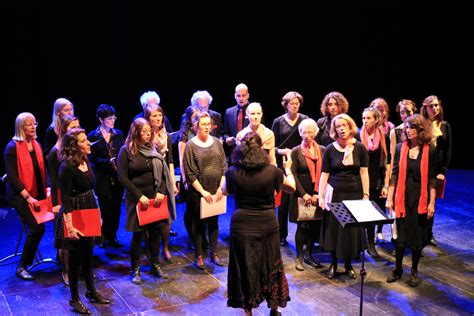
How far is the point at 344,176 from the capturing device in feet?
16.4

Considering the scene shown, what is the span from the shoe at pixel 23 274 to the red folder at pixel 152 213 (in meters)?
1.17

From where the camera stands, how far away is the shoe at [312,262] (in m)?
5.39

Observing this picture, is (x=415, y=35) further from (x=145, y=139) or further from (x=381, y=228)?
(x=145, y=139)

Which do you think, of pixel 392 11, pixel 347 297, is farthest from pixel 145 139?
pixel 392 11

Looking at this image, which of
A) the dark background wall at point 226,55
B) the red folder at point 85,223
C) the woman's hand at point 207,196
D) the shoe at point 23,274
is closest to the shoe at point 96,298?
the red folder at point 85,223

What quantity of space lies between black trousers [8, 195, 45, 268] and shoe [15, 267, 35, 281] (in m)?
0.04

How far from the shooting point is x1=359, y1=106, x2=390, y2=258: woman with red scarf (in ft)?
18.2

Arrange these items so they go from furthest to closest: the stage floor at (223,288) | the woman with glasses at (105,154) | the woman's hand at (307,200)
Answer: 1. the woman with glasses at (105,154)
2. the woman's hand at (307,200)
3. the stage floor at (223,288)

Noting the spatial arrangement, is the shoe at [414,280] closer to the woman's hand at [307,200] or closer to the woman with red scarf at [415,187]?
the woman with red scarf at [415,187]

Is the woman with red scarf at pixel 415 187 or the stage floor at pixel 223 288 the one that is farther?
the woman with red scarf at pixel 415 187

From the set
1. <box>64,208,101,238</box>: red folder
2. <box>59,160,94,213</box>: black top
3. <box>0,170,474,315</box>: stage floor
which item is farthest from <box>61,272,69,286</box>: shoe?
<box>59,160,94,213</box>: black top

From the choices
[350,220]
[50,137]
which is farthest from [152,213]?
[350,220]

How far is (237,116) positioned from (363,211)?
8.69 feet

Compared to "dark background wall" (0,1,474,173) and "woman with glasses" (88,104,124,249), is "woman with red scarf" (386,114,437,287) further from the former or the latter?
"dark background wall" (0,1,474,173)
